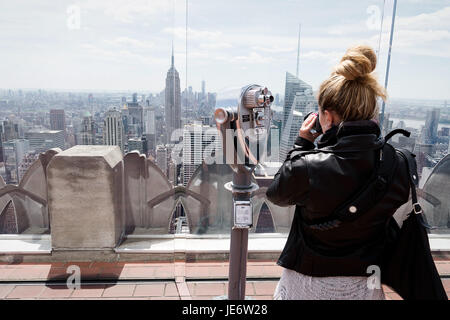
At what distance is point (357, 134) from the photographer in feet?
3.35

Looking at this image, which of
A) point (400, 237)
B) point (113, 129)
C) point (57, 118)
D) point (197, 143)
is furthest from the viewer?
point (113, 129)

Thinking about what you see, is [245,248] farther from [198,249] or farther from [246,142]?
[198,249]

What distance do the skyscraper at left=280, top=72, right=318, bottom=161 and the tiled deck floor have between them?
1.07m

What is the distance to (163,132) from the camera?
6.76 feet

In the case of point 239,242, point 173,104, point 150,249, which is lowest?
point 150,249

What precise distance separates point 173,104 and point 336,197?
1214mm

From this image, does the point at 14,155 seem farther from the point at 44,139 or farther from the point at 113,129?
the point at 113,129

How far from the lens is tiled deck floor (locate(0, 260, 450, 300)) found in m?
2.19

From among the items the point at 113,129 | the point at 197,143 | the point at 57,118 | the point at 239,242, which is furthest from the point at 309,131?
the point at 57,118

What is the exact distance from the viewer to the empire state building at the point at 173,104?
77.7 inches

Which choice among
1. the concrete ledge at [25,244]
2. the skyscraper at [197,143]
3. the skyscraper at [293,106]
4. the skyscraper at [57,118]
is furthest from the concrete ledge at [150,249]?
the skyscraper at [293,106]

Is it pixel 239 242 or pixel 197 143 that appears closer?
pixel 239 242

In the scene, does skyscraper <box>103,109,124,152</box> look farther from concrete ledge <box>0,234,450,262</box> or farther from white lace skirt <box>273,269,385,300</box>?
white lace skirt <box>273,269,385,300</box>

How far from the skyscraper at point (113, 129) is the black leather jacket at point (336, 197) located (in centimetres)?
136
